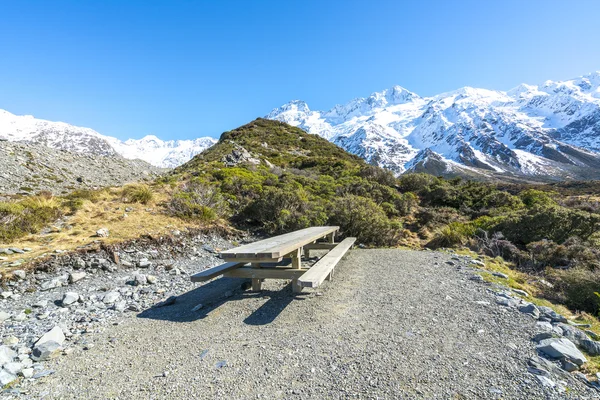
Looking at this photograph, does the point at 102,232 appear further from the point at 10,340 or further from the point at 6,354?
the point at 6,354

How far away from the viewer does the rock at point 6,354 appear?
315 cm

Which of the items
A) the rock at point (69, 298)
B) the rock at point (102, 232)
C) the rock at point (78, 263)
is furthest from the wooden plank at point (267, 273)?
the rock at point (102, 232)

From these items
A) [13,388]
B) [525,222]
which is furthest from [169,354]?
[525,222]

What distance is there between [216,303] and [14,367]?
2392mm

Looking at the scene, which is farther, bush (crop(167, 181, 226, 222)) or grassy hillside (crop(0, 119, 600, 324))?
bush (crop(167, 181, 226, 222))

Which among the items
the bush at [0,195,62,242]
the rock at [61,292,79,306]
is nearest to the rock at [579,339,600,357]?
the rock at [61,292,79,306]

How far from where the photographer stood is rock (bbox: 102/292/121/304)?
494 cm

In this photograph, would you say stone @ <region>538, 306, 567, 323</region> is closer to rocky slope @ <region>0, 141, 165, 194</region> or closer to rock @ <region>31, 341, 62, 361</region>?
rock @ <region>31, 341, 62, 361</region>

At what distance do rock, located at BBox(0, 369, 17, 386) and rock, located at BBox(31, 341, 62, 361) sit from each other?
353 millimetres

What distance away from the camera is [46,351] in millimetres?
3346

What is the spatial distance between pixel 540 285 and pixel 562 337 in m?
3.36

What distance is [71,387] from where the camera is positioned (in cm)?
281

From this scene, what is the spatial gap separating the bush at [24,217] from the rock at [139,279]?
10.8 feet

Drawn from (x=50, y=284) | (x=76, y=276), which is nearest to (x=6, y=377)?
(x=50, y=284)
